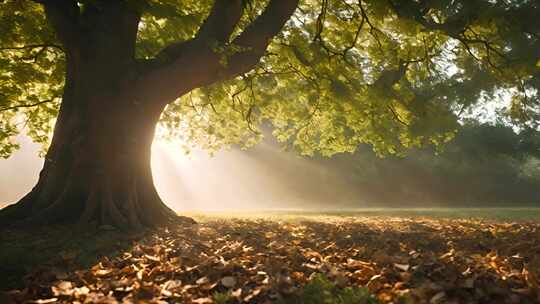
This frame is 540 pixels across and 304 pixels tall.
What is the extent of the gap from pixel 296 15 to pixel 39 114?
35.0 feet

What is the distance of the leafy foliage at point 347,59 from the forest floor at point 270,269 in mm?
5375

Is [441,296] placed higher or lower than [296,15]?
lower

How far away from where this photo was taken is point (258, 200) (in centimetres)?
5206

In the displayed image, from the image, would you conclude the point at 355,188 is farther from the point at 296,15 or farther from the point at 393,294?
the point at 393,294

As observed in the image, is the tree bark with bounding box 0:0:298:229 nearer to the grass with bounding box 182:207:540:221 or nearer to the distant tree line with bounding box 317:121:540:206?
the grass with bounding box 182:207:540:221

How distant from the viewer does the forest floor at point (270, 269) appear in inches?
152

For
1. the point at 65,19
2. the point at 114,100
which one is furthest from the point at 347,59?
the point at 65,19

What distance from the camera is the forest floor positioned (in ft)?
12.7

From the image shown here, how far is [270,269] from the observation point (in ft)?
15.8

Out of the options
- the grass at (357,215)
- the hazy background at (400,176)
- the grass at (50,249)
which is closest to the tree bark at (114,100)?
the grass at (50,249)

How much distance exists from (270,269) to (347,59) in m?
10.6

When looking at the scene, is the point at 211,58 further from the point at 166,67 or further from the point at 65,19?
the point at 65,19

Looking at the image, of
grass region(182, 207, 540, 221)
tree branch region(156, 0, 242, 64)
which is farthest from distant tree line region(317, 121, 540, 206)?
tree branch region(156, 0, 242, 64)

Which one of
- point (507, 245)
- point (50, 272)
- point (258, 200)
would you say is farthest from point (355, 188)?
point (50, 272)
